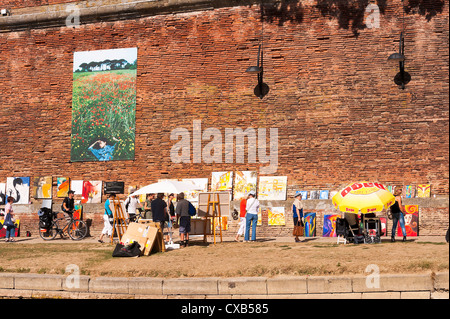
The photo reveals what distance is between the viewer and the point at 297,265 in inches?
464

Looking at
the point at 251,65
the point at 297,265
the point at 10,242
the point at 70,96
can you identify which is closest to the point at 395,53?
the point at 251,65

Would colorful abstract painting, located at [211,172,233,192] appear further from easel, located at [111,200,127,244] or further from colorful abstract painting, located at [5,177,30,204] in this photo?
colorful abstract painting, located at [5,177,30,204]

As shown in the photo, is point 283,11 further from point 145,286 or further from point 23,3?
point 145,286

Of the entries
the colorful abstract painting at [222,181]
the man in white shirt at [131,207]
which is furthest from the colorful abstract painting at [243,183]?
the man in white shirt at [131,207]

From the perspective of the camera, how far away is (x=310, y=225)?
19578mm

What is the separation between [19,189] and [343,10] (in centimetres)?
1349

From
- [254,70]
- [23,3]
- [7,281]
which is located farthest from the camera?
[23,3]

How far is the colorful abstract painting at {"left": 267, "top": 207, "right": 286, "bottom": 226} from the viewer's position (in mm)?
19984

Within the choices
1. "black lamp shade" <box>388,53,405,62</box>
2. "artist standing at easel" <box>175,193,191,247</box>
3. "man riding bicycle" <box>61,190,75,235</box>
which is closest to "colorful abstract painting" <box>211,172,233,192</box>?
"artist standing at easel" <box>175,193,191,247</box>

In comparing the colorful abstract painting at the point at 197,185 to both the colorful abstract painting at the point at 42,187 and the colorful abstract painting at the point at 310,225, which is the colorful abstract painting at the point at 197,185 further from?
the colorful abstract painting at the point at 42,187

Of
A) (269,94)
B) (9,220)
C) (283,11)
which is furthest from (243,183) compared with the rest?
(9,220)

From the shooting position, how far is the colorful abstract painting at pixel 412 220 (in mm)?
18641

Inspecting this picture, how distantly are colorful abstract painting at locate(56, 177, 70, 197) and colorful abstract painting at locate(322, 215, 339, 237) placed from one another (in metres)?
9.53
